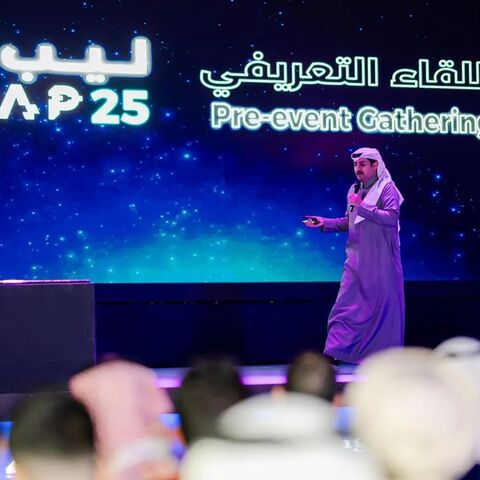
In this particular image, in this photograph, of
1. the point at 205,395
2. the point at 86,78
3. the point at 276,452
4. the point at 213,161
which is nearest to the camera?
the point at 276,452

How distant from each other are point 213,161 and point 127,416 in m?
4.77

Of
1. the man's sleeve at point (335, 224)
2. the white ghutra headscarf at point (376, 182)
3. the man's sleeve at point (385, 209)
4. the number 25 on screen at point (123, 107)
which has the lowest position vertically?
the man's sleeve at point (335, 224)

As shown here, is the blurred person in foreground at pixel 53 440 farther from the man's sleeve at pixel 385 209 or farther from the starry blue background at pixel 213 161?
the starry blue background at pixel 213 161

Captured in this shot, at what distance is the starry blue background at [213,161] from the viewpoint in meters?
5.68

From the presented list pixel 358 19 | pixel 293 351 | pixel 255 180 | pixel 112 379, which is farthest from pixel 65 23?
pixel 112 379

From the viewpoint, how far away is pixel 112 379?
125 cm

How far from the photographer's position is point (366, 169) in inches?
205

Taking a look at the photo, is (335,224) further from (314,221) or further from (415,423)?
(415,423)

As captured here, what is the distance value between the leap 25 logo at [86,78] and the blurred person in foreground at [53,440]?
4896mm

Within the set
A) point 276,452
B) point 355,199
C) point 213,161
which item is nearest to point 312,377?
point 276,452

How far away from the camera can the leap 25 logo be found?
566 centimetres

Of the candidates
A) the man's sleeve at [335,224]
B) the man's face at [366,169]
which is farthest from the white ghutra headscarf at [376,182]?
the man's sleeve at [335,224]

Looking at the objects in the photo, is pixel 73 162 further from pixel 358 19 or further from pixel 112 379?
pixel 112 379

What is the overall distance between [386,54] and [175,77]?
4.77 ft
